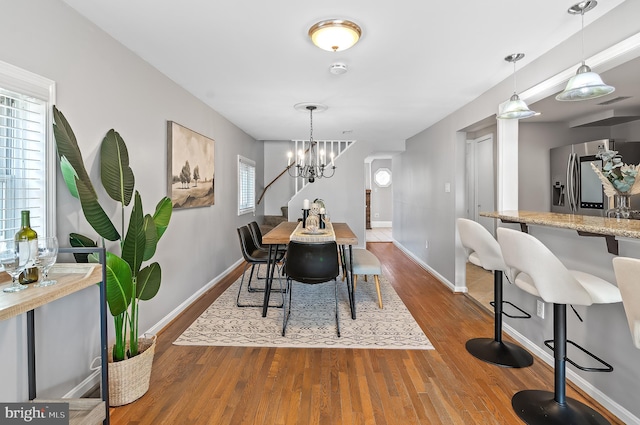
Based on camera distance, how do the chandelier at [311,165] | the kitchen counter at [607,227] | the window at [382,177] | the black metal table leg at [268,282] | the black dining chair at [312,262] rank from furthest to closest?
1. the window at [382,177]
2. the chandelier at [311,165]
3. the black metal table leg at [268,282]
4. the black dining chair at [312,262]
5. the kitchen counter at [607,227]

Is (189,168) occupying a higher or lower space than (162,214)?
higher

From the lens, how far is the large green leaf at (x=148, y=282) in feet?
6.80

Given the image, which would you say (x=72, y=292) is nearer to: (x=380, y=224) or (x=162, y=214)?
(x=162, y=214)

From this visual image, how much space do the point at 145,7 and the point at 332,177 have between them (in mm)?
4722

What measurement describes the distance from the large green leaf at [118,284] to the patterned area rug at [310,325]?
3.48 feet

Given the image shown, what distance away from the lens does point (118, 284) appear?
179cm

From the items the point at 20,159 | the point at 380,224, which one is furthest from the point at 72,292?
the point at 380,224

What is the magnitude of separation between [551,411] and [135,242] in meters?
2.57

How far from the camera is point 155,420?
1809mm

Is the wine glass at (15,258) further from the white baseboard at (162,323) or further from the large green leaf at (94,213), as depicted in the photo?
the white baseboard at (162,323)

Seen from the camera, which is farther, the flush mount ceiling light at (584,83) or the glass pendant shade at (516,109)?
the glass pendant shade at (516,109)

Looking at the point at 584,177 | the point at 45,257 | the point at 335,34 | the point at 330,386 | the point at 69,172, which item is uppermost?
the point at 335,34

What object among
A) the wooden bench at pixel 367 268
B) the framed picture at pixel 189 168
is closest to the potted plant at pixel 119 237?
the framed picture at pixel 189 168

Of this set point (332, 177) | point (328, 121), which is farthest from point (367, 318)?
point (332, 177)
